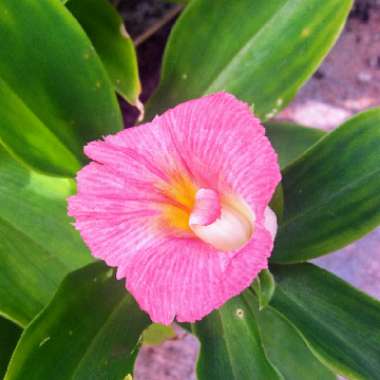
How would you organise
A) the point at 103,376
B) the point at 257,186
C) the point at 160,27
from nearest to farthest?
1. the point at 257,186
2. the point at 103,376
3. the point at 160,27

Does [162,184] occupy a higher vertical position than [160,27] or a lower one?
higher

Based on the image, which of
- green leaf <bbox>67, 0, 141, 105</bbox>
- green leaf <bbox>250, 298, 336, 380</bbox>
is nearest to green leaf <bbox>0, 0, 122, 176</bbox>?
green leaf <bbox>67, 0, 141, 105</bbox>

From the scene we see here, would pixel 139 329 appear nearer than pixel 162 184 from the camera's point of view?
No

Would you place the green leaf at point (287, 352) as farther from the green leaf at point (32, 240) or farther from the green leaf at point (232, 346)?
the green leaf at point (32, 240)

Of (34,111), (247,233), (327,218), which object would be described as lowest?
(327,218)

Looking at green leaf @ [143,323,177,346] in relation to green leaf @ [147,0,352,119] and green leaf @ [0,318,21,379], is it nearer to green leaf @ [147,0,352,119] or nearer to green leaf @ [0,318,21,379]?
green leaf @ [0,318,21,379]

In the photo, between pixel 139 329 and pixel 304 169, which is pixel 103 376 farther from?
pixel 304 169

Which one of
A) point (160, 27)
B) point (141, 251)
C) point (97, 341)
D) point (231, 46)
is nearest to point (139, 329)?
point (97, 341)
